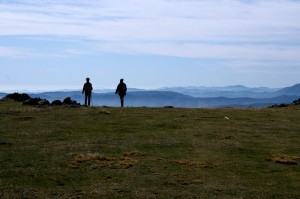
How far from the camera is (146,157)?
31453 millimetres

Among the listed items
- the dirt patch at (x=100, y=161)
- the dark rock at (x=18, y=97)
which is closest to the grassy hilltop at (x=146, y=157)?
the dirt patch at (x=100, y=161)

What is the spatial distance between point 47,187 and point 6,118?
25.9 metres

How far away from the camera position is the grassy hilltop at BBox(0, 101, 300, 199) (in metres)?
24.4

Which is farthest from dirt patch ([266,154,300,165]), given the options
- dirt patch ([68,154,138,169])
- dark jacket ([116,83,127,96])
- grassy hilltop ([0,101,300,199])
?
dark jacket ([116,83,127,96])

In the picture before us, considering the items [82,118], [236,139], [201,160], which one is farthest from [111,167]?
[82,118]

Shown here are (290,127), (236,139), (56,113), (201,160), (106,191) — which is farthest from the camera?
(56,113)

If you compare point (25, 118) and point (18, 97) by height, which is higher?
point (18, 97)

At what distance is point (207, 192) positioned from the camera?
78.0 ft

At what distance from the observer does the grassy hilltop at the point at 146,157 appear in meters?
24.4

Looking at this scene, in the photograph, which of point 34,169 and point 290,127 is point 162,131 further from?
point 34,169

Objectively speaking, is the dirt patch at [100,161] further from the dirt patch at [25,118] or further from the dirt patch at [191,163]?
the dirt patch at [25,118]

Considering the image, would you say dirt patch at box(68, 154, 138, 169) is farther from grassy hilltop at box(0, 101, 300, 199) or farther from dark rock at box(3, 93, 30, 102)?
dark rock at box(3, 93, 30, 102)

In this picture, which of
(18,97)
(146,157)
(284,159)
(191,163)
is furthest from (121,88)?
(284,159)

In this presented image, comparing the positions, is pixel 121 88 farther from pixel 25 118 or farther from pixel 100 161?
pixel 100 161
